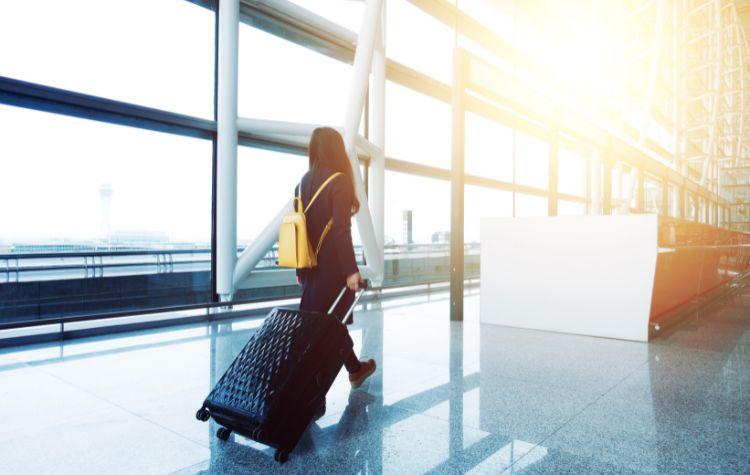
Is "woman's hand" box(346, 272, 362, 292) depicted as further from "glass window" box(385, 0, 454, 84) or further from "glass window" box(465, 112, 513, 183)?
"glass window" box(465, 112, 513, 183)

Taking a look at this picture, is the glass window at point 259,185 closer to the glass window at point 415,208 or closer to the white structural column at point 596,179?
the glass window at point 415,208

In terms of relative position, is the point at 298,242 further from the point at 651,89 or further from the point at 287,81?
the point at 651,89

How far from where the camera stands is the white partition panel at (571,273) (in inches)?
181

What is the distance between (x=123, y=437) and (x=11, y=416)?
0.80m

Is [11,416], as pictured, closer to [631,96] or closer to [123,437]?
[123,437]

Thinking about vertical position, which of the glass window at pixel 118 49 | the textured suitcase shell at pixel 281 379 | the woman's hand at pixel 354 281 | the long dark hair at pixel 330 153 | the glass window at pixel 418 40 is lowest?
the textured suitcase shell at pixel 281 379

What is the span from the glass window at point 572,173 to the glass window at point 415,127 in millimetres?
4767

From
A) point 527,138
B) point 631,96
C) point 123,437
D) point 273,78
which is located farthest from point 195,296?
point 631,96

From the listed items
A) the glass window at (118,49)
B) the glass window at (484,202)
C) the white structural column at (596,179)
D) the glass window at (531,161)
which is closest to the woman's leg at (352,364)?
the glass window at (118,49)

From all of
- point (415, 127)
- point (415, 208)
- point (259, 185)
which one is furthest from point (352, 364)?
point (415, 127)

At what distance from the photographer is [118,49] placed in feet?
16.5

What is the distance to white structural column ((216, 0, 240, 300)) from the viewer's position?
5262 mm

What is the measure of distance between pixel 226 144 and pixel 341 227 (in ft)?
10.6

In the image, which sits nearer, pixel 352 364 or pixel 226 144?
pixel 352 364
